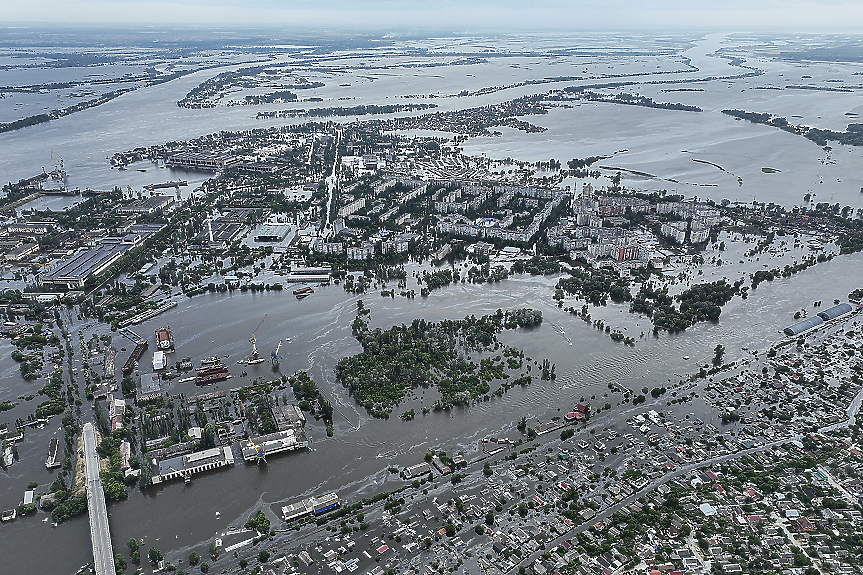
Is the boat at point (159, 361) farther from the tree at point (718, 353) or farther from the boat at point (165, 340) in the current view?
the tree at point (718, 353)

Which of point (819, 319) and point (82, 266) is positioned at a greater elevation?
point (82, 266)

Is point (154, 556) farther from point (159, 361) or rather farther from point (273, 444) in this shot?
point (159, 361)

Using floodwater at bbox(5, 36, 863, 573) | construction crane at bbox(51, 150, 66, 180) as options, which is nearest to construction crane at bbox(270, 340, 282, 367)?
floodwater at bbox(5, 36, 863, 573)

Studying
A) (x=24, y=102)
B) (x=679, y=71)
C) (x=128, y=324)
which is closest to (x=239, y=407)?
(x=128, y=324)

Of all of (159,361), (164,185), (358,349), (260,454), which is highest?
(164,185)

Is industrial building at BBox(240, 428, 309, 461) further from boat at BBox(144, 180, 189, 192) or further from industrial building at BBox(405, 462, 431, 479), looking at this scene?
boat at BBox(144, 180, 189, 192)

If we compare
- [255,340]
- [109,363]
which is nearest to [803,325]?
[255,340]

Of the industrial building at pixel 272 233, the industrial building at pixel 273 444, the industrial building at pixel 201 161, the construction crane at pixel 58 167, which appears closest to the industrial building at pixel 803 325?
the industrial building at pixel 273 444
